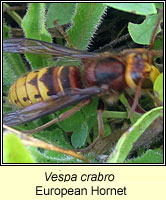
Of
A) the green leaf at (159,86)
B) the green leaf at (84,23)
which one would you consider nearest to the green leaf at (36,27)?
the green leaf at (84,23)

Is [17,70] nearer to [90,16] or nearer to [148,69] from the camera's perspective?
[90,16]

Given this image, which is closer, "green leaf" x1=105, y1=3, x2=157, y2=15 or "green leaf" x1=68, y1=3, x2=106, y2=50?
"green leaf" x1=105, y1=3, x2=157, y2=15

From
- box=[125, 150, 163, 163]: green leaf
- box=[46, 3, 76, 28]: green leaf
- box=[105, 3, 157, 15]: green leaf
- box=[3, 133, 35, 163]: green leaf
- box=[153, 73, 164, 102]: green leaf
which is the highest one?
box=[46, 3, 76, 28]: green leaf

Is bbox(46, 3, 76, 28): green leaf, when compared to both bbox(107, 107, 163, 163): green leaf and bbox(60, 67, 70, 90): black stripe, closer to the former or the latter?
bbox(60, 67, 70, 90): black stripe

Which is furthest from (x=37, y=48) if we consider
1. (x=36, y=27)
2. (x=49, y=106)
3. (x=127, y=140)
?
(x=127, y=140)

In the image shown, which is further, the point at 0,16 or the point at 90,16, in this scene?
the point at 0,16

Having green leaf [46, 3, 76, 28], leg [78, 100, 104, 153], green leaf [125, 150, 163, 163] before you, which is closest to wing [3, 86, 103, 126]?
leg [78, 100, 104, 153]

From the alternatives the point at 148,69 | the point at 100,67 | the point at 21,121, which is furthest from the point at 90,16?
the point at 21,121
